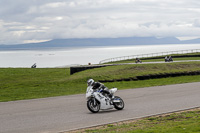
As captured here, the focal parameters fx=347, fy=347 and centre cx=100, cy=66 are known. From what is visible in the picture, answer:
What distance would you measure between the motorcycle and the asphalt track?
0.26m

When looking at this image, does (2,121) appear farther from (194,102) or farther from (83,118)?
(194,102)

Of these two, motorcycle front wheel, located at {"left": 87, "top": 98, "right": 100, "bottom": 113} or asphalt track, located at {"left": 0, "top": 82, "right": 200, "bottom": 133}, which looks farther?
motorcycle front wheel, located at {"left": 87, "top": 98, "right": 100, "bottom": 113}

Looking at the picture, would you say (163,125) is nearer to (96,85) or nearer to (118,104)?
(96,85)

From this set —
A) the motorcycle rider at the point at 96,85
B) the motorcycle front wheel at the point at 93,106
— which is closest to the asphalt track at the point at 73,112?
the motorcycle front wheel at the point at 93,106

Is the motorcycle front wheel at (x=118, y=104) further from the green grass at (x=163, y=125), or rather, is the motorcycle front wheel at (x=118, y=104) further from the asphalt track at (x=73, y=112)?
the green grass at (x=163, y=125)

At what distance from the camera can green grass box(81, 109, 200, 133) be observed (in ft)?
31.3

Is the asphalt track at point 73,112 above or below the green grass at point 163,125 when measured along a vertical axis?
above

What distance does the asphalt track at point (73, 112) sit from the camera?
448 inches

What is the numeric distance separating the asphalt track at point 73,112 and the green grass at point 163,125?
84cm

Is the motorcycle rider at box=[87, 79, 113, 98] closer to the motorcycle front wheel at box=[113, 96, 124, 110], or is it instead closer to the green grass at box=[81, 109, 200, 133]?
the motorcycle front wheel at box=[113, 96, 124, 110]

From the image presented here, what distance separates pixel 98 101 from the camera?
13.8m

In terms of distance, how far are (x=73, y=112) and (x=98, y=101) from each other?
116 cm

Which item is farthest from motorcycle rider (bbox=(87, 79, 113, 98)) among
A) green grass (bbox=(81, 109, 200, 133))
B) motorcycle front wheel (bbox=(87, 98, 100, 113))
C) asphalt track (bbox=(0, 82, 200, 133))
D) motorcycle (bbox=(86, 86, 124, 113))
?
green grass (bbox=(81, 109, 200, 133))

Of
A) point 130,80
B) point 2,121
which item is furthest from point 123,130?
point 130,80
